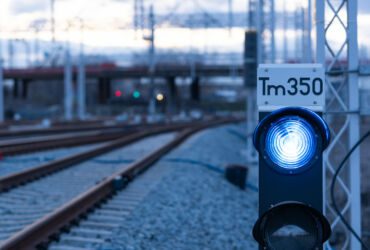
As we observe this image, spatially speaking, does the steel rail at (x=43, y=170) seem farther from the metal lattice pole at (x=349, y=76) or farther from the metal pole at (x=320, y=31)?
the metal pole at (x=320, y=31)

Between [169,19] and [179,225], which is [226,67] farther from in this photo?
[179,225]

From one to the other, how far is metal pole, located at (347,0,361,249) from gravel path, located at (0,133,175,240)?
13.8 feet

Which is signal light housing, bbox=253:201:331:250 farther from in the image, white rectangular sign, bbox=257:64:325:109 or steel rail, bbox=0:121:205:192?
steel rail, bbox=0:121:205:192

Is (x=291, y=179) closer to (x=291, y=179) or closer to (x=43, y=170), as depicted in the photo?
(x=291, y=179)

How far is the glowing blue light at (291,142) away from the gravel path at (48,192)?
5550mm

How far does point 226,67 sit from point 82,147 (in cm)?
4592

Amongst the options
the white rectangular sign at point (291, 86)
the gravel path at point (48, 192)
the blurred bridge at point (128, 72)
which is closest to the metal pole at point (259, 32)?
the gravel path at point (48, 192)

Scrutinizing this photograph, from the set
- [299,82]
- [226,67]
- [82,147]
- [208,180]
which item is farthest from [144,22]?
[299,82]

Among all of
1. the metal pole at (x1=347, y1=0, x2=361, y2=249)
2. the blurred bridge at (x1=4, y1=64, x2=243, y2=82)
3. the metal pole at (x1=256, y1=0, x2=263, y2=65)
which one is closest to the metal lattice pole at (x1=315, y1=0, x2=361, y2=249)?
the metal pole at (x1=347, y1=0, x2=361, y2=249)

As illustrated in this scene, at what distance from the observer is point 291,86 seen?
4156mm

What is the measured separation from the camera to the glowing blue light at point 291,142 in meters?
3.89

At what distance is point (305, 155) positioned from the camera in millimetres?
3887

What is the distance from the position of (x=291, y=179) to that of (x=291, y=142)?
206 millimetres

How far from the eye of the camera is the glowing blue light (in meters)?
3.89
